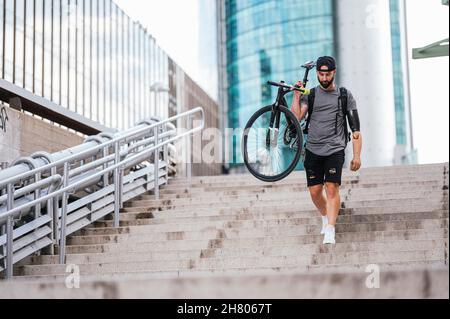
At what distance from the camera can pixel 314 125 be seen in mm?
5723

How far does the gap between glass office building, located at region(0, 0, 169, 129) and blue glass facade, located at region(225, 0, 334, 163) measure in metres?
6.23

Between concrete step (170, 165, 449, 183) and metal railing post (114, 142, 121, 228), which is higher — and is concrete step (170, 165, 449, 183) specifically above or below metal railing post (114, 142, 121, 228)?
above

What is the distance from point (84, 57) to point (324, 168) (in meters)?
37.2

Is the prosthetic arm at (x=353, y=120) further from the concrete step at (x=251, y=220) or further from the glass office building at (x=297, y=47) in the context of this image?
the glass office building at (x=297, y=47)

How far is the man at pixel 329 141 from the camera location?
18.5 feet

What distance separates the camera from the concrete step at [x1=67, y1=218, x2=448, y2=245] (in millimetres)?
6215

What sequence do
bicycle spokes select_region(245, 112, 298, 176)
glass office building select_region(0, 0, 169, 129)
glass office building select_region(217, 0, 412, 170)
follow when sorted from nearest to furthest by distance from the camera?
bicycle spokes select_region(245, 112, 298, 176)
glass office building select_region(0, 0, 169, 129)
glass office building select_region(217, 0, 412, 170)

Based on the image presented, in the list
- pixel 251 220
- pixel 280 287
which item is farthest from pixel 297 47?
pixel 280 287

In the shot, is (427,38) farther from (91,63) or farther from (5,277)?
(91,63)

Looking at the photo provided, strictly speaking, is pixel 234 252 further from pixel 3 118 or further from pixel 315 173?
pixel 3 118

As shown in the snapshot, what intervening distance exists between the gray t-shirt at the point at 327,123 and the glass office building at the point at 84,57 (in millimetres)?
17710

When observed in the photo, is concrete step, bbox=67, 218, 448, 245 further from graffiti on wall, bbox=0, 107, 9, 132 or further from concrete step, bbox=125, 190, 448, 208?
graffiti on wall, bbox=0, 107, 9, 132

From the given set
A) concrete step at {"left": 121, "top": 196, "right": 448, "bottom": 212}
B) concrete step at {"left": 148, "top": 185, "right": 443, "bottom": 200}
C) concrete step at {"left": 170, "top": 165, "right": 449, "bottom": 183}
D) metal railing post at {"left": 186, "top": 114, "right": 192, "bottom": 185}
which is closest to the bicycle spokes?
concrete step at {"left": 121, "top": 196, "right": 448, "bottom": 212}

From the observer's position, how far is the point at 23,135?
874 cm
